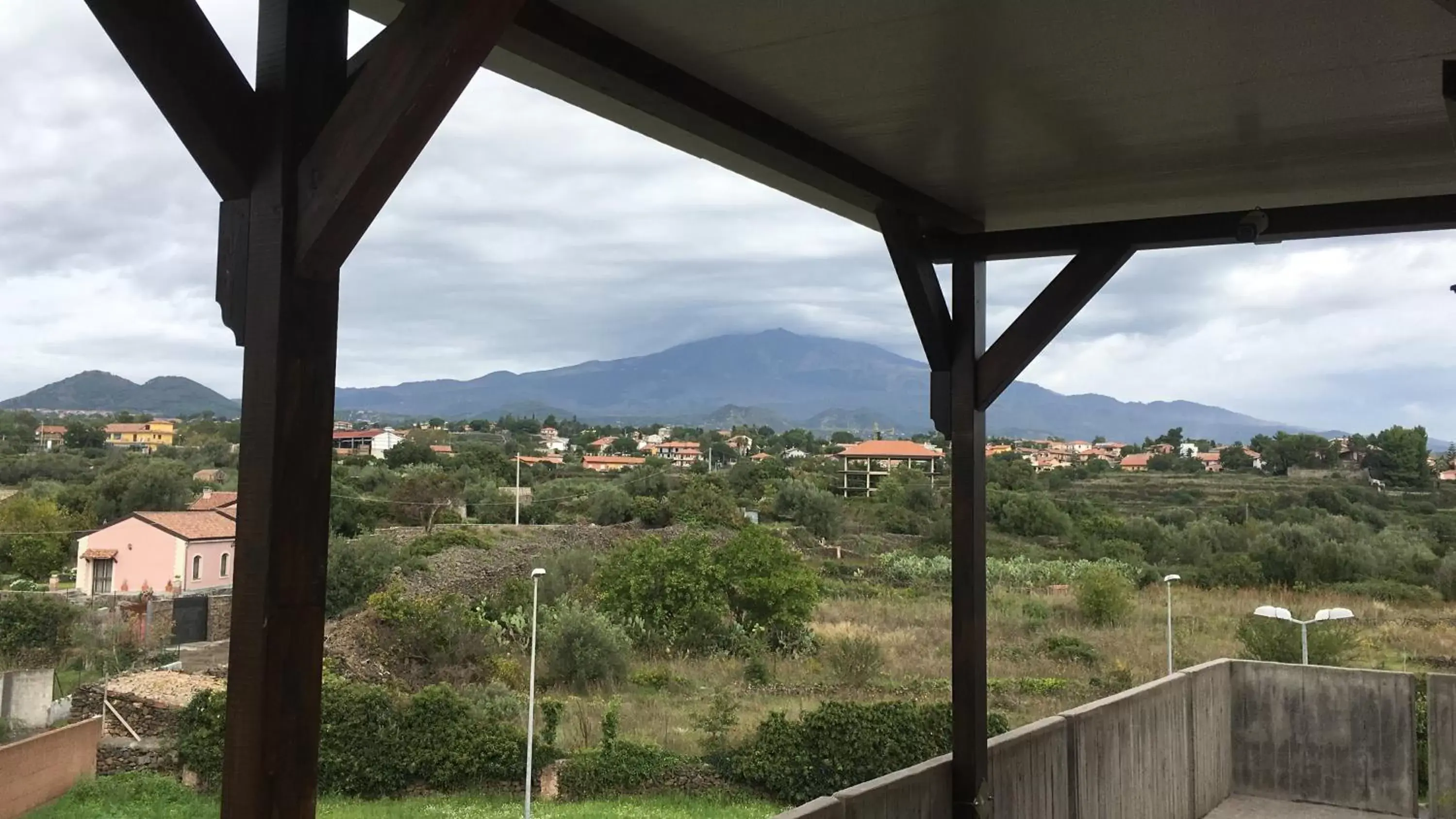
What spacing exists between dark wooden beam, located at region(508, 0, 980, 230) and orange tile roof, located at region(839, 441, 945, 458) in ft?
118

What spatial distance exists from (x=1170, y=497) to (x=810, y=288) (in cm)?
14159

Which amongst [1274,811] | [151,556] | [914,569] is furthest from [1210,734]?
[151,556]

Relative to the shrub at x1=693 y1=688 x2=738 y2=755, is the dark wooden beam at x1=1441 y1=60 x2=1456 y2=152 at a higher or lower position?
higher

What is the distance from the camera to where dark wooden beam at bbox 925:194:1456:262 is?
2.92m

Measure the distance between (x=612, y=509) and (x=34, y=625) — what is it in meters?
14.9

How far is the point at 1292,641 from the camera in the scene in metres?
14.3

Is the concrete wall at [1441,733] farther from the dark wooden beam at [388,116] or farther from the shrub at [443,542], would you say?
the shrub at [443,542]

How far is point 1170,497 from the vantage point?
101ft

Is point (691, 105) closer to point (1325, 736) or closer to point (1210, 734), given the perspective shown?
point (1210, 734)

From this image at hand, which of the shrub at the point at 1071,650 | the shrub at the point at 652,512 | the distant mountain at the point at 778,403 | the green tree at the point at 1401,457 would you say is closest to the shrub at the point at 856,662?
the shrub at the point at 1071,650

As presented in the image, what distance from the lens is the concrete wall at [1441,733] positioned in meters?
5.87

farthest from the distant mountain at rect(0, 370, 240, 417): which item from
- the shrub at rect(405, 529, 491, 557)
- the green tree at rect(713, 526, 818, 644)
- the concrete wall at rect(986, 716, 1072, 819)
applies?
the concrete wall at rect(986, 716, 1072, 819)

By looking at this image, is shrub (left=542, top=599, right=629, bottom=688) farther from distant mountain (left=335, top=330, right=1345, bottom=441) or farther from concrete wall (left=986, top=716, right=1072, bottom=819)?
distant mountain (left=335, top=330, right=1345, bottom=441)

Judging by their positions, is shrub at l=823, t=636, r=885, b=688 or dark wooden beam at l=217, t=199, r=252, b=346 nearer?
dark wooden beam at l=217, t=199, r=252, b=346
